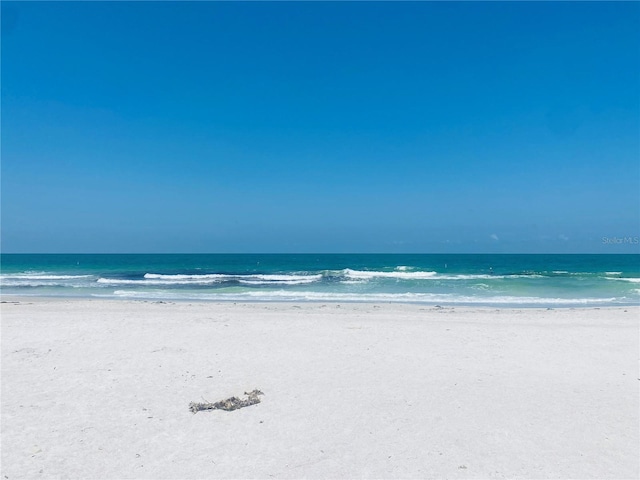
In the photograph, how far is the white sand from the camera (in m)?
4.32

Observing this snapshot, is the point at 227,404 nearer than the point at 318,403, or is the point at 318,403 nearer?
the point at 227,404

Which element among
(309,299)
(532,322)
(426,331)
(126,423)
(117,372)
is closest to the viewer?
(126,423)

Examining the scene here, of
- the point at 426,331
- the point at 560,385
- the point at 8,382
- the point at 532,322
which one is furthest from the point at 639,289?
the point at 8,382

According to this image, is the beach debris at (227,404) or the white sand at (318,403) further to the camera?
the beach debris at (227,404)

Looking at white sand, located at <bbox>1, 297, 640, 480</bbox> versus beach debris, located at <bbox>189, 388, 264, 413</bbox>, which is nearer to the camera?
white sand, located at <bbox>1, 297, 640, 480</bbox>

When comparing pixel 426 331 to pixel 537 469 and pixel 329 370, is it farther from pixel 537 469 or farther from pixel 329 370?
pixel 537 469

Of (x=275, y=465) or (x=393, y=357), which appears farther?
(x=393, y=357)

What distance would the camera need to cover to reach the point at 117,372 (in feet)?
23.5

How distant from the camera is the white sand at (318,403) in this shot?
432 centimetres

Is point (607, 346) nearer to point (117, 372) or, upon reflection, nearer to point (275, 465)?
point (275, 465)

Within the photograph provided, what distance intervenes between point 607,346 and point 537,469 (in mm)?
7032

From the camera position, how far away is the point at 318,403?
5.86 metres

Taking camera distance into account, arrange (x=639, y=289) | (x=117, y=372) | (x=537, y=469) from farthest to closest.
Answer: (x=639, y=289) → (x=117, y=372) → (x=537, y=469)

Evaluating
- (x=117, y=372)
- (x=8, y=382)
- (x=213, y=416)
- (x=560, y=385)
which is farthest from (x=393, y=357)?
(x=8, y=382)
